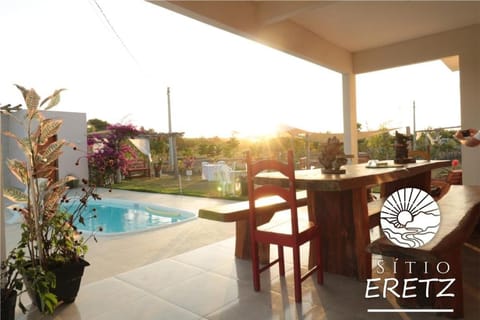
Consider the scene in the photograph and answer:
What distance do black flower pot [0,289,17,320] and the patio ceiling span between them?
2731 millimetres

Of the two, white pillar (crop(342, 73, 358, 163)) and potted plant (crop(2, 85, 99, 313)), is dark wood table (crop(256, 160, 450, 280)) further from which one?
white pillar (crop(342, 73, 358, 163))

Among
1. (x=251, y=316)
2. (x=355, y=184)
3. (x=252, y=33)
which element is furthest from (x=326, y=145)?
(x=252, y=33)

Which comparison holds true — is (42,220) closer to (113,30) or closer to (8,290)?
(8,290)

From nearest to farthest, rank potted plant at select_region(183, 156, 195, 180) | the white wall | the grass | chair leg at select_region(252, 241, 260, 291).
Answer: chair leg at select_region(252, 241, 260, 291), the grass, the white wall, potted plant at select_region(183, 156, 195, 180)

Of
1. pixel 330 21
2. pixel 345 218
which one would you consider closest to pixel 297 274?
pixel 345 218

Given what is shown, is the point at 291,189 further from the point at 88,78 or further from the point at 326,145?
the point at 88,78

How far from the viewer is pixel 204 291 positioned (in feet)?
8.11

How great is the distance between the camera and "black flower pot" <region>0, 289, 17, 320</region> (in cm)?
191

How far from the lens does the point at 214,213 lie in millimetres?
2627

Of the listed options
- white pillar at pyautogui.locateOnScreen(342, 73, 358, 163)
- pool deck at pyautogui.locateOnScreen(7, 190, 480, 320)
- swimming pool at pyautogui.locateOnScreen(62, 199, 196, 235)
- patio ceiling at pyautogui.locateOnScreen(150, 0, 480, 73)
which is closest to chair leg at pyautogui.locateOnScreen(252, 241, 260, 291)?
pool deck at pyautogui.locateOnScreen(7, 190, 480, 320)

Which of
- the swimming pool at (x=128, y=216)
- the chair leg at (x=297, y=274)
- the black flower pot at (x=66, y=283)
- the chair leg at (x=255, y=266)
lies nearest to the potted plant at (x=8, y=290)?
the black flower pot at (x=66, y=283)

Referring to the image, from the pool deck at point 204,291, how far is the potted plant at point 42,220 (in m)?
0.20

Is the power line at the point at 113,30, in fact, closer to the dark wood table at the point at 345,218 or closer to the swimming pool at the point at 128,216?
the swimming pool at the point at 128,216

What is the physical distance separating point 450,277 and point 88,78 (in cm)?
824
